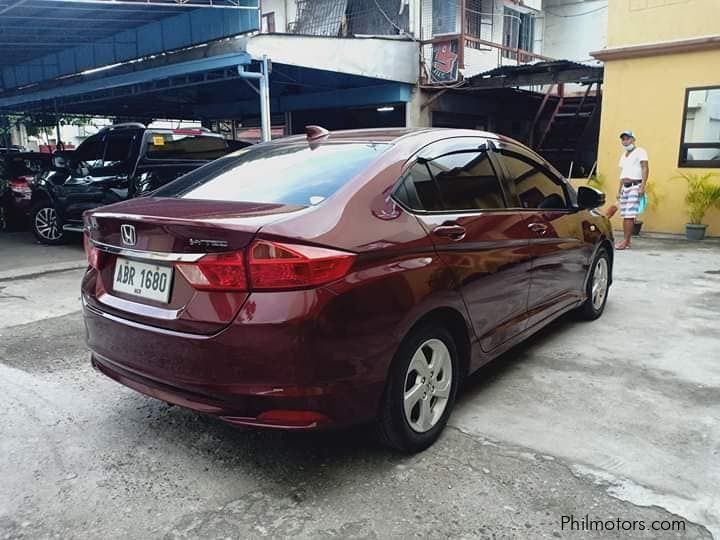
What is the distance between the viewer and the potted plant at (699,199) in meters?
9.51

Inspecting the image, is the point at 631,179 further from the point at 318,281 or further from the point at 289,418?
the point at 289,418

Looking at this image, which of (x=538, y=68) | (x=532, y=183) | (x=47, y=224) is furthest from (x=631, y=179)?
(x=47, y=224)

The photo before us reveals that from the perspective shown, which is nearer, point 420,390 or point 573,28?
point 420,390

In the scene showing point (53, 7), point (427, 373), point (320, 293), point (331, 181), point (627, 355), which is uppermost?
point (53, 7)

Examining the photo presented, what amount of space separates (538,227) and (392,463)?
192 cm

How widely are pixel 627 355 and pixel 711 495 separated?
1.80 meters

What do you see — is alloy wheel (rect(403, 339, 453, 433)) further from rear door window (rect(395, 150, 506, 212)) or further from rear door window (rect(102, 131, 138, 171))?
rear door window (rect(102, 131, 138, 171))

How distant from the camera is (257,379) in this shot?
2326 millimetres

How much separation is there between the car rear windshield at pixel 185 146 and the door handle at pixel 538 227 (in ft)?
21.9

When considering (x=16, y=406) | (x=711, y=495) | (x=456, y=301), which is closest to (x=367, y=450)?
(x=456, y=301)

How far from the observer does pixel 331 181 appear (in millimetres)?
2762

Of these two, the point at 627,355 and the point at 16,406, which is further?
the point at 627,355

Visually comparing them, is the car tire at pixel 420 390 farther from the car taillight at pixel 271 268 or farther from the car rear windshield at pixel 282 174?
the car rear windshield at pixel 282 174

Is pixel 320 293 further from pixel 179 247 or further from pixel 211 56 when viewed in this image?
pixel 211 56
